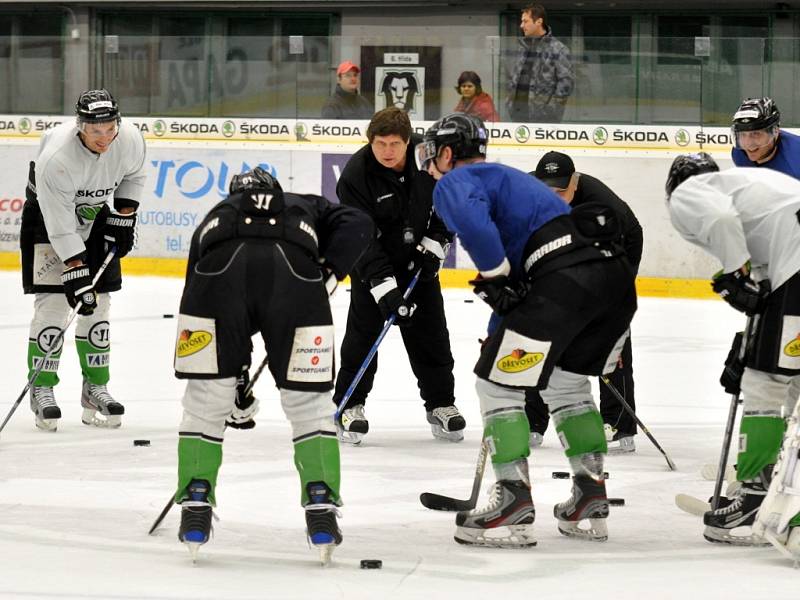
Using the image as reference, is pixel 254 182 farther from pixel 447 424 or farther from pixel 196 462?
pixel 447 424

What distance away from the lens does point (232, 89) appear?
12.2 metres

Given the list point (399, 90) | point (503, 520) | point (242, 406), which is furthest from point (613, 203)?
point (399, 90)

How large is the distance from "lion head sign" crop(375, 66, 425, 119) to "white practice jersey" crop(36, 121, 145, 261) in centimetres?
598

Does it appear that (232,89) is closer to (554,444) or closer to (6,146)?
(6,146)

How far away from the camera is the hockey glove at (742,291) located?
154 inches

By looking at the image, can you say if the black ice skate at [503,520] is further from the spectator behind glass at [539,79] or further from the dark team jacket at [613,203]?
the spectator behind glass at [539,79]

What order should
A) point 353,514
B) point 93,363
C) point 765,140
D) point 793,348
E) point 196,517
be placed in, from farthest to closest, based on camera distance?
point 93,363
point 765,140
point 353,514
point 793,348
point 196,517

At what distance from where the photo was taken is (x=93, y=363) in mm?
6016

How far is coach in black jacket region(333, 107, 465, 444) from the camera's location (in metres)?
5.66

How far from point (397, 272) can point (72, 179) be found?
131 centimetres

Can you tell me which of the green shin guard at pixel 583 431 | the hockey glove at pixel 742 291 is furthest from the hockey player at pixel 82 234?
the hockey glove at pixel 742 291

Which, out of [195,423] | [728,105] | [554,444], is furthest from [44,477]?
[728,105]

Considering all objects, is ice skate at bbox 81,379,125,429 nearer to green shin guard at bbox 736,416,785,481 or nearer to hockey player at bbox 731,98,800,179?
hockey player at bbox 731,98,800,179

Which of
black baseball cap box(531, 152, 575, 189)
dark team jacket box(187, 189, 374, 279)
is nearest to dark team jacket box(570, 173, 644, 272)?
black baseball cap box(531, 152, 575, 189)
